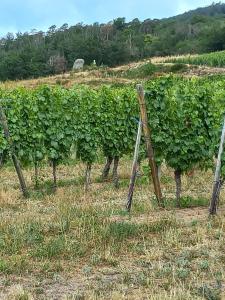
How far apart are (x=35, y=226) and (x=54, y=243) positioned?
98 cm

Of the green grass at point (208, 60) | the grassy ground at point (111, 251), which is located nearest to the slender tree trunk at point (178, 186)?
the grassy ground at point (111, 251)

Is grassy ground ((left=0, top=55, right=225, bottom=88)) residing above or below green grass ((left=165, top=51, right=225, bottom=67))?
below

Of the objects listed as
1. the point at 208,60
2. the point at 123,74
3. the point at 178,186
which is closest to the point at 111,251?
the point at 178,186

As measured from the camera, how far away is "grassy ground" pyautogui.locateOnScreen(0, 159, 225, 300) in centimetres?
584

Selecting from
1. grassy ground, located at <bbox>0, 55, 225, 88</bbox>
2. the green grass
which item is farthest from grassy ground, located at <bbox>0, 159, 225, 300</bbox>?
the green grass

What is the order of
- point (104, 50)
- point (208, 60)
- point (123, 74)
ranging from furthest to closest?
point (104, 50), point (208, 60), point (123, 74)

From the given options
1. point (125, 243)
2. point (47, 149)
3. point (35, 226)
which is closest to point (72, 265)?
point (125, 243)

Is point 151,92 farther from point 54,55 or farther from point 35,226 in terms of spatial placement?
point 54,55

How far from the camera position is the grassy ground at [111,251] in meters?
5.84

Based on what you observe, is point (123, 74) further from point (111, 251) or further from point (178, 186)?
point (111, 251)

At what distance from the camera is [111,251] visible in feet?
23.3

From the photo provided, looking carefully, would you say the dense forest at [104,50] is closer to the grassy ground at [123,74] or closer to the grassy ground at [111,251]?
the grassy ground at [123,74]

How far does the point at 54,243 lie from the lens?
23.6 ft

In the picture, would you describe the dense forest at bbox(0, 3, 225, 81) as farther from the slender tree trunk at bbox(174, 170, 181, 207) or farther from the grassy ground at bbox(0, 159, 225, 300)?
the grassy ground at bbox(0, 159, 225, 300)
